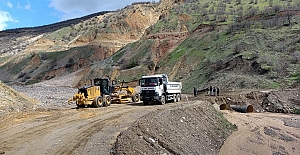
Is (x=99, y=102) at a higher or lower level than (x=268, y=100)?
higher

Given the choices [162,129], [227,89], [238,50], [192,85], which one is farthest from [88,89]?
[238,50]

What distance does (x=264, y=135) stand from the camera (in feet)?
54.0

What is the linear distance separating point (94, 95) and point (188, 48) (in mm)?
31161

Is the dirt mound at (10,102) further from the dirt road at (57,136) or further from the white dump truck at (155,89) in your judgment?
the white dump truck at (155,89)

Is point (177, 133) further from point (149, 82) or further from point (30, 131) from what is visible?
point (149, 82)

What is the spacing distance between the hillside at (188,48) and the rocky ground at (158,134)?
13.5 m

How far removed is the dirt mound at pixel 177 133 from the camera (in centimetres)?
998

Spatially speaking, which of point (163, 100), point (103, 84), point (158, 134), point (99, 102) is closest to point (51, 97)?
point (103, 84)

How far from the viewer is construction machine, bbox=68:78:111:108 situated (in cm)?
2202

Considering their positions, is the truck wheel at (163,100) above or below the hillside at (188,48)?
below

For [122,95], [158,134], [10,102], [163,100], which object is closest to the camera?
[158,134]

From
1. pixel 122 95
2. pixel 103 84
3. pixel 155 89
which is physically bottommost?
pixel 122 95

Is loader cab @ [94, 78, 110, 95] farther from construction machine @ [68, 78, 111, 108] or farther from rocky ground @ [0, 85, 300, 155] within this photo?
rocky ground @ [0, 85, 300, 155]

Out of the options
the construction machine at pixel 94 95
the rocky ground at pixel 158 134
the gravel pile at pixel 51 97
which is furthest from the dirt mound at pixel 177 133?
the gravel pile at pixel 51 97
